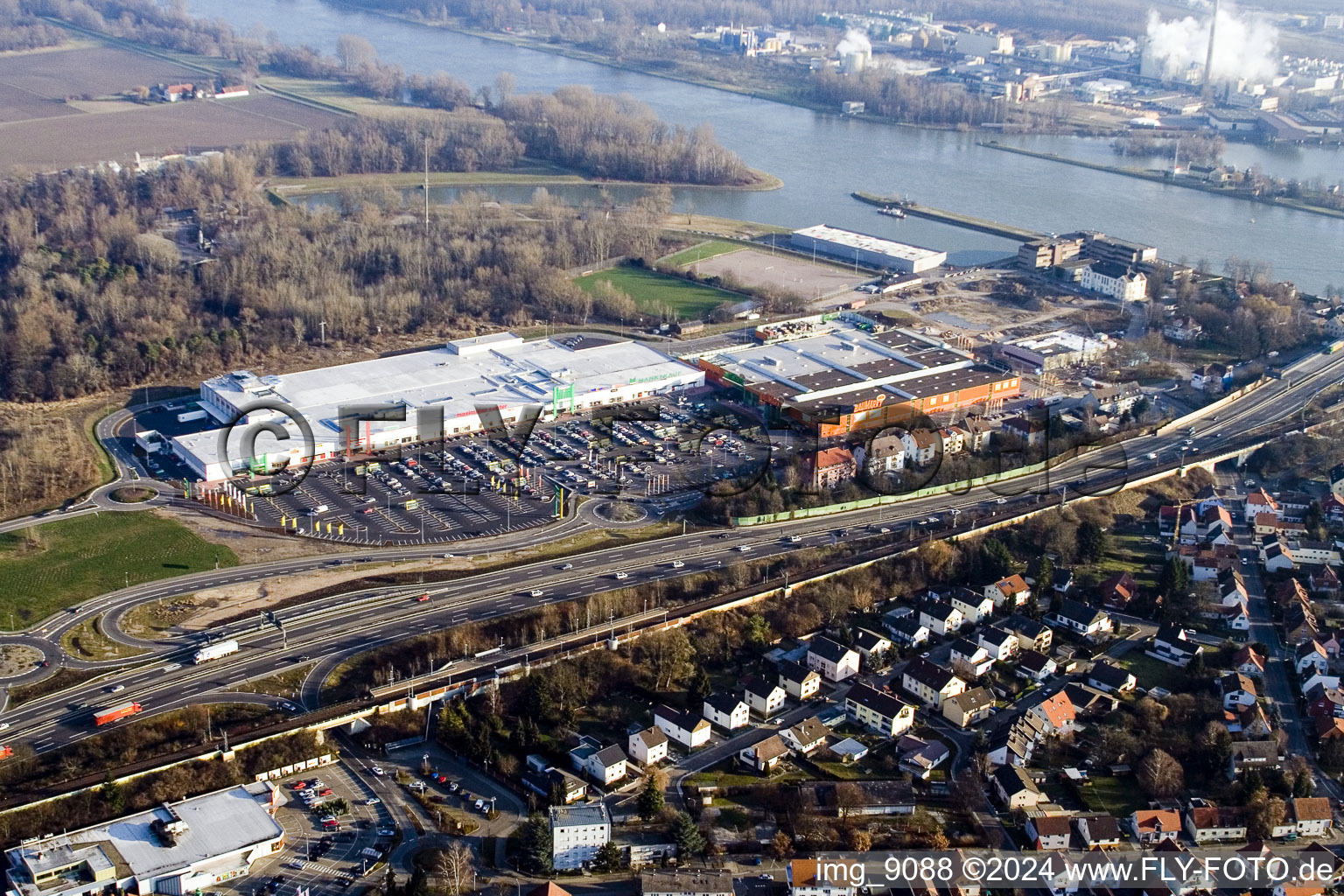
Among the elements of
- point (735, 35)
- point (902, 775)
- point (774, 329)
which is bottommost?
point (902, 775)

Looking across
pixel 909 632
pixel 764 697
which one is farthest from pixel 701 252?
pixel 764 697

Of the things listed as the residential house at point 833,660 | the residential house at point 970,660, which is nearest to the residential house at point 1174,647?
the residential house at point 970,660

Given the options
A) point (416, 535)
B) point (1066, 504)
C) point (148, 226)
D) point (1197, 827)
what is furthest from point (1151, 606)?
point (148, 226)

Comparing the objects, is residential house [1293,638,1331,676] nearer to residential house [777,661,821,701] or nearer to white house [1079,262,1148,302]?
residential house [777,661,821,701]

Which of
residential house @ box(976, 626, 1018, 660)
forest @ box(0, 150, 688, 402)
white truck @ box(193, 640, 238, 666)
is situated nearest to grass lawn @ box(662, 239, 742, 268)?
forest @ box(0, 150, 688, 402)

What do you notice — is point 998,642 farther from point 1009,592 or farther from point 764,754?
point 764,754

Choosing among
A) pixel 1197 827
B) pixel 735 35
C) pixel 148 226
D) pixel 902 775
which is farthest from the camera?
pixel 735 35

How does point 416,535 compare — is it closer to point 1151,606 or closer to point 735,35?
point 1151,606
